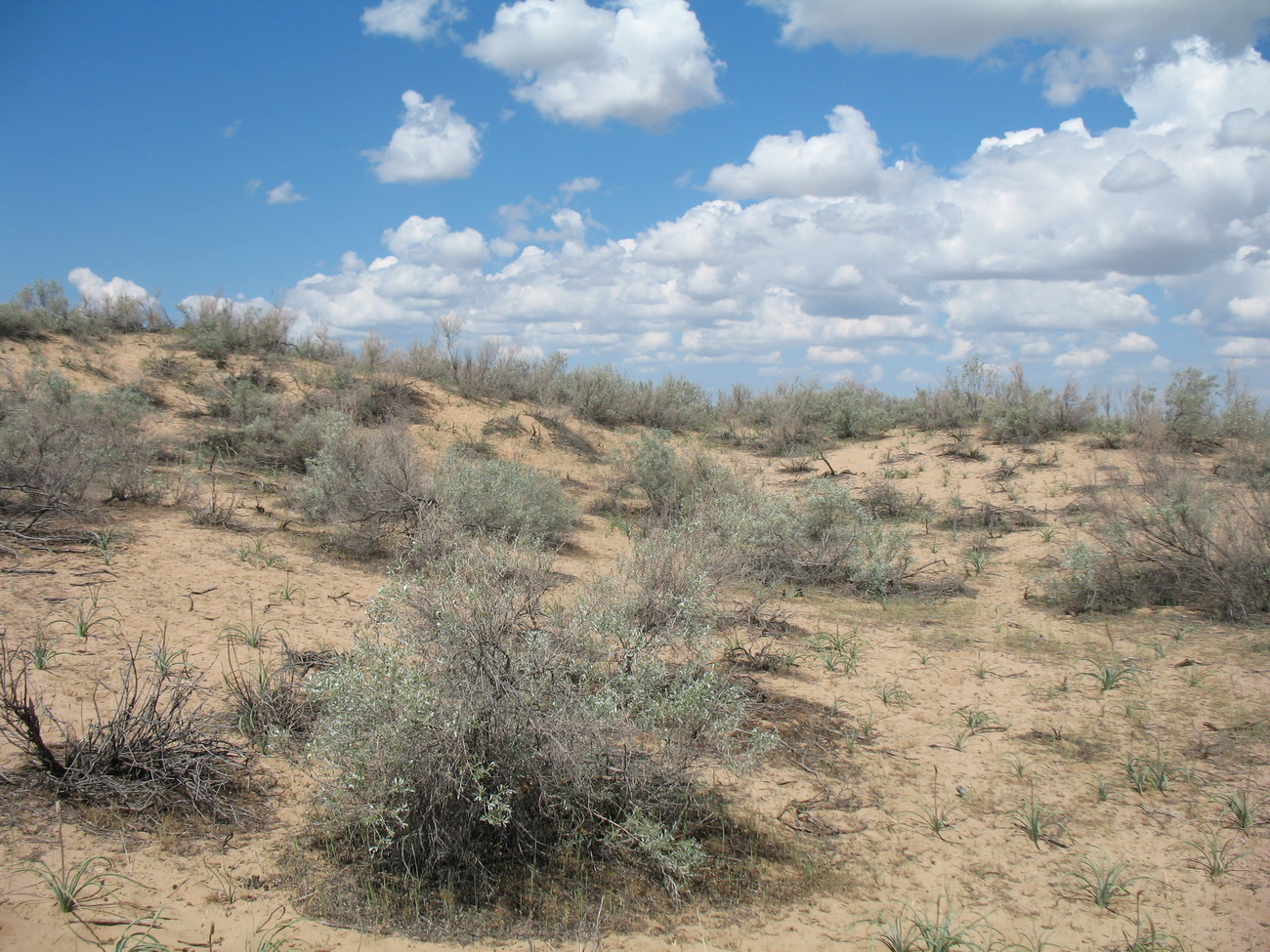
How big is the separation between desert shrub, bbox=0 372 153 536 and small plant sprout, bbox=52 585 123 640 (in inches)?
67.1

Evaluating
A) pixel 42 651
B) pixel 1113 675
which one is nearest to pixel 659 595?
pixel 1113 675

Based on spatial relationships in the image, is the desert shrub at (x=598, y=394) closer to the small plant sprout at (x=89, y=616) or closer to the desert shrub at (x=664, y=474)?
the desert shrub at (x=664, y=474)

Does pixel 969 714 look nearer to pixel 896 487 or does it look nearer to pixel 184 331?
pixel 896 487

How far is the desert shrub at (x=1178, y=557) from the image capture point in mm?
7652

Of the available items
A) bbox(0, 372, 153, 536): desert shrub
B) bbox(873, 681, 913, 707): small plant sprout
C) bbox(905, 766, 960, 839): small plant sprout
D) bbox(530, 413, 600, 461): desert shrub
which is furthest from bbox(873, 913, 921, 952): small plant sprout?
bbox(530, 413, 600, 461): desert shrub

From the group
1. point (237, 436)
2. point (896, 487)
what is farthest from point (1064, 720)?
point (237, 436)

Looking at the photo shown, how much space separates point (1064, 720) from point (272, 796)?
18.3ft

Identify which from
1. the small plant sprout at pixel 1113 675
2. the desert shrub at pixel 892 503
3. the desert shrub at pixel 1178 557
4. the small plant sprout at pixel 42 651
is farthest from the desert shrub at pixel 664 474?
the small plant sprout at pixel 42 651

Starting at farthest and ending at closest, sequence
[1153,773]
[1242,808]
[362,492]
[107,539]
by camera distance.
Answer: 1. [362,492]
2. [107,539]
3. [1153,773]
4. [1242,808]

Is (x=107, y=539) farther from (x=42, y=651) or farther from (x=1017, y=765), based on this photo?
(x=1017, y=765)

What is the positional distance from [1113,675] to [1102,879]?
2975 millimetres

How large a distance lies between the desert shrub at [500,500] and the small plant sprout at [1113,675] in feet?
19.2

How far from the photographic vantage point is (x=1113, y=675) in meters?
6.32

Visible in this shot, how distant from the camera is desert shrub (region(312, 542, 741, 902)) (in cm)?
365
